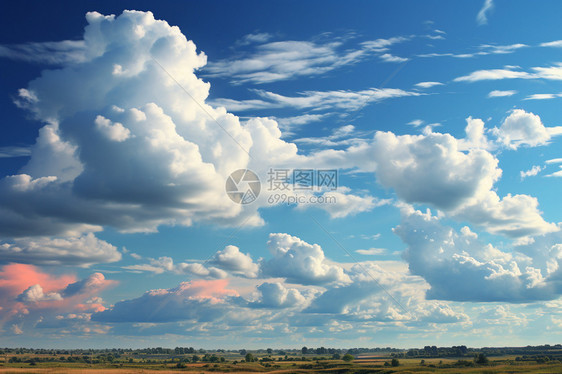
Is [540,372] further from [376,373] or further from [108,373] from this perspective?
[108,373]

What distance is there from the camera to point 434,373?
590 ft

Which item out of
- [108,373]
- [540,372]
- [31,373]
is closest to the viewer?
[540,372]

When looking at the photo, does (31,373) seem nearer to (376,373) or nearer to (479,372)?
(376,373)

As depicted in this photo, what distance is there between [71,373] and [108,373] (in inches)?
673

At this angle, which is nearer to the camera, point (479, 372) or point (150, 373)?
point (479, 372)

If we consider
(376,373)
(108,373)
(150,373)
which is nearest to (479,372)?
(376,373)

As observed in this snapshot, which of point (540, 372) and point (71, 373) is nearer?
point (540, 372)

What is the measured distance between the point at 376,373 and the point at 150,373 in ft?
316

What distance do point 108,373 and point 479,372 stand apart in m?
151

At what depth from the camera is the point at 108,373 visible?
199 meters

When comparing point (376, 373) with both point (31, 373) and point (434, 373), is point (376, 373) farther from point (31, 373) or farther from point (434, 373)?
point (31, 373)

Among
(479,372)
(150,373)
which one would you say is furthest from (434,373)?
(150,373)

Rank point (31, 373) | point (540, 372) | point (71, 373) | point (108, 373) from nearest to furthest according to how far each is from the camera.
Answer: point (540, 372) < point (31, 373) < point (71, 373) < point (108, 373)

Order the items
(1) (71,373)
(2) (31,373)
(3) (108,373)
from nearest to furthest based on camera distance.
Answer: (2) (31,373)
(1) (71,373)
(3) (108,373)
